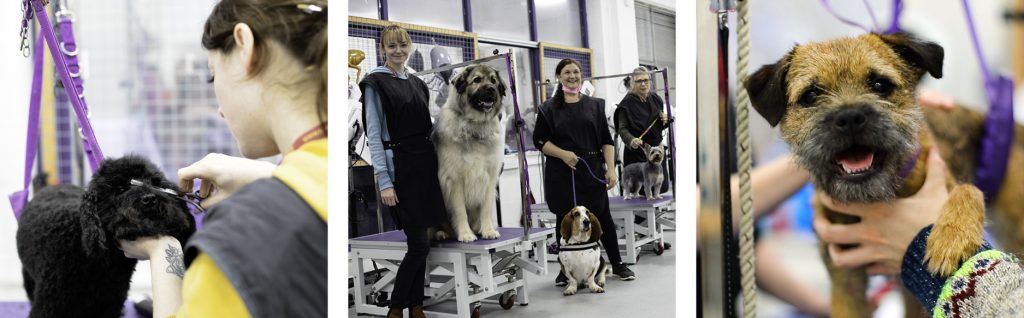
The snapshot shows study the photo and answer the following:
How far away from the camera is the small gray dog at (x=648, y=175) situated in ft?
5.47

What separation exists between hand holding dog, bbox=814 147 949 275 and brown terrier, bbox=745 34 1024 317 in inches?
0.7

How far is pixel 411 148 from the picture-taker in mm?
1963

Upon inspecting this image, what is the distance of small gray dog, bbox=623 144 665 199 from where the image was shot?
1.67 metres

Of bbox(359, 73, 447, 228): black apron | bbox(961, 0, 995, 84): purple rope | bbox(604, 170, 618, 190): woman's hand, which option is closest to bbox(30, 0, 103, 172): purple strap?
bbox(359, 73, 447, 228): black apron

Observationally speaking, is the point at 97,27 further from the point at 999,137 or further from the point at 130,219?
the point at 999,137

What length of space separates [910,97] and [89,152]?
1.87m

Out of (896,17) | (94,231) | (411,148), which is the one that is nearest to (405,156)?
(411,148)

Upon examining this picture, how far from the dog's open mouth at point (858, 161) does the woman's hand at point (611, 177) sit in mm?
653

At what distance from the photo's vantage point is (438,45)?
189 cm

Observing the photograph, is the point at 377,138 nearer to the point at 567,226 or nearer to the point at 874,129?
the point at 567,226

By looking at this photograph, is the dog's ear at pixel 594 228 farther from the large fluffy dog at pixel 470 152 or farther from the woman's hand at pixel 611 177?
the large fluffy dog at pixel 470 152

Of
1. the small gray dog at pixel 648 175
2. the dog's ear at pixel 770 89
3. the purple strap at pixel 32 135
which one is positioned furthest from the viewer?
the small gray dog at pixel 648 175

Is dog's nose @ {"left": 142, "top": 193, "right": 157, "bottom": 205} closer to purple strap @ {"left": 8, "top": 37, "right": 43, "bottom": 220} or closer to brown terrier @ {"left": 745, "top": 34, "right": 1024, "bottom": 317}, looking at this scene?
purple strap @ {"left": 8, "top": 37, "right": 43, "bottom": 220}

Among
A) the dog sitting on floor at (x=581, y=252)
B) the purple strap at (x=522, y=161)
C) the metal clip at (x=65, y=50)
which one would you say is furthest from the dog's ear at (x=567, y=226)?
the metal clip at (x=65, y=50)
